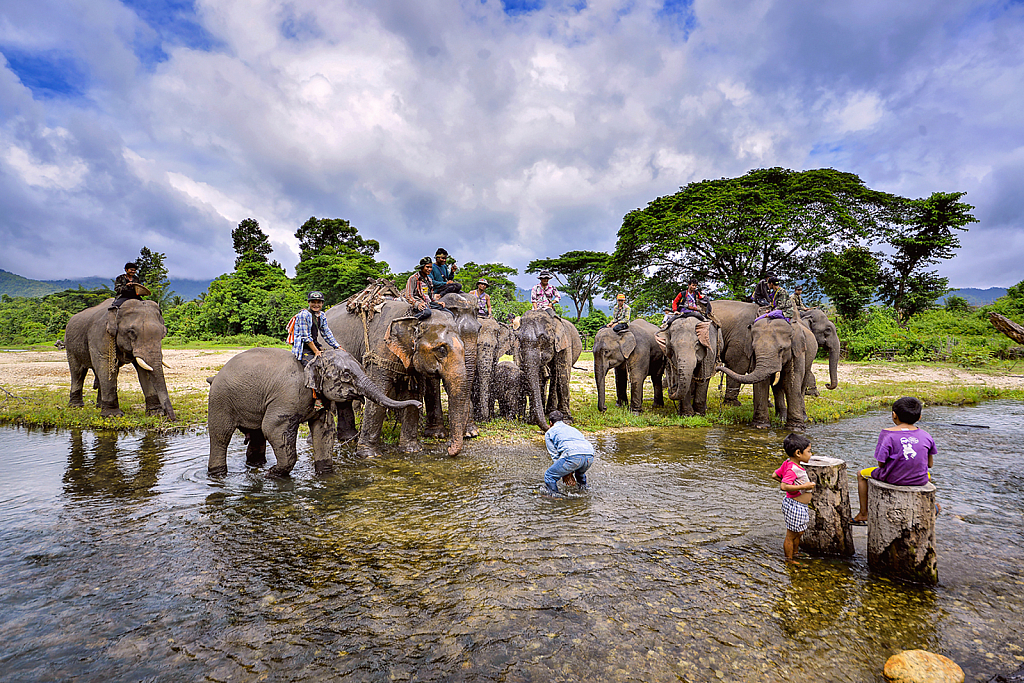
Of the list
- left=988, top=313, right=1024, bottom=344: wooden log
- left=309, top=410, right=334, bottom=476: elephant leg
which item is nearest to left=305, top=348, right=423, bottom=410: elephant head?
left=309, top=410, right=334, bottom=476: elephant leg

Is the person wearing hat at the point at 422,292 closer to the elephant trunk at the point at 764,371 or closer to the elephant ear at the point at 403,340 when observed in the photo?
the elephant ear at the point at 403,340

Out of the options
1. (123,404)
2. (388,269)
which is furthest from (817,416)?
(388,269)

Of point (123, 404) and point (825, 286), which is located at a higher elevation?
point (825, 286)

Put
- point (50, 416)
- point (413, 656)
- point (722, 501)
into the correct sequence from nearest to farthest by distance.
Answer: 1. point (413, 656)
2. point (722, 501)
3. point (50, 416)

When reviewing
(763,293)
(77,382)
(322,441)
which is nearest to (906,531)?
(322,441)

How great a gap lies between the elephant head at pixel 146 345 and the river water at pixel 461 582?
3.70 metres

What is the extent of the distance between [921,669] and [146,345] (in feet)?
44.7

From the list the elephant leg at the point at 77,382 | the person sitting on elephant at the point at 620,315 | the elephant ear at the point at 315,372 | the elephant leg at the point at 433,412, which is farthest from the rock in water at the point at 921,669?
the elephant leg at the point at 77,382

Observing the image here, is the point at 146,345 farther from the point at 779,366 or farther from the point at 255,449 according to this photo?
the point at 779,366

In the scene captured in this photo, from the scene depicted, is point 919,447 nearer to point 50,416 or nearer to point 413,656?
point 413,656

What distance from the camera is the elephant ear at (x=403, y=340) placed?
29.1 feet

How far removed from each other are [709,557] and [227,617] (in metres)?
4.43

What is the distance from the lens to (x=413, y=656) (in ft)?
11.1

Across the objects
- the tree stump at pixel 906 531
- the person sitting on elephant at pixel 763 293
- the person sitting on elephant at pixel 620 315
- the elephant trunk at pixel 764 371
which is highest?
the person sitting on elephant at pixel 763 293
